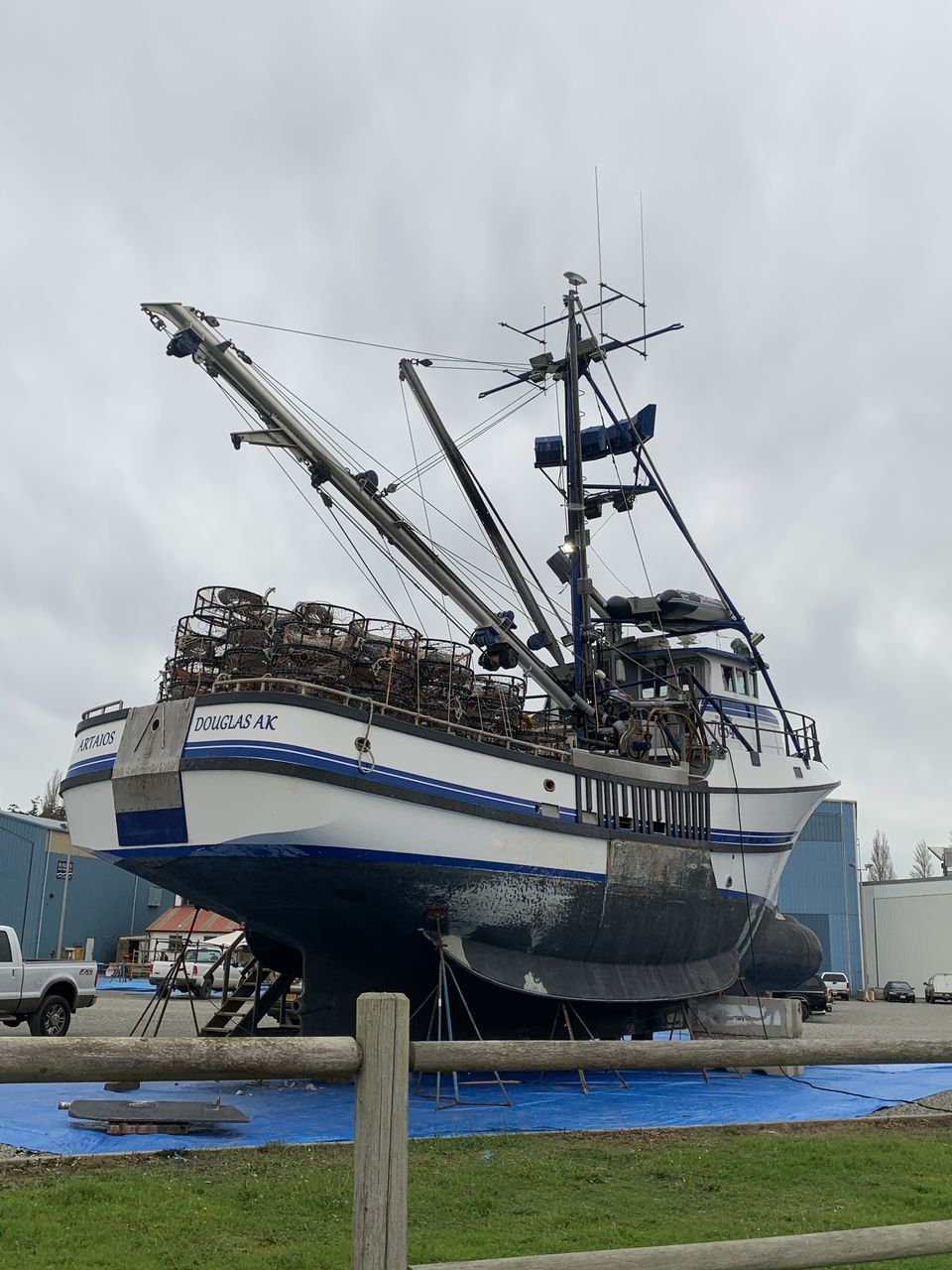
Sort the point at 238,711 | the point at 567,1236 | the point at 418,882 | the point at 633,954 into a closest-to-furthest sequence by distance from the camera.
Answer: the point at 567,1236 < the point at 238,711 < the point at 418,882 < the point at 633,954

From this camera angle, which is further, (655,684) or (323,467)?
(655,684)

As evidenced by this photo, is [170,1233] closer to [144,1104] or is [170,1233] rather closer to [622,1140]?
[144,1104]

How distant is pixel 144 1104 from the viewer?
34.6 feet

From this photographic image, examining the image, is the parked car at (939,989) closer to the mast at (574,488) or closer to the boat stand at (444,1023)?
the mast at (574,488)

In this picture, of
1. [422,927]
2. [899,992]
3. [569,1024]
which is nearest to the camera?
[422,927]

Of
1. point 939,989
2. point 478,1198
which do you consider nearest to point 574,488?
point 478,1198

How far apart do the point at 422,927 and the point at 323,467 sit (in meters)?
6.72

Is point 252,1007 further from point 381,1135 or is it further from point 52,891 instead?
point 52,891

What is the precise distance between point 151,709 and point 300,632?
208 centimetres

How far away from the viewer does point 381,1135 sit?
11.6 ft

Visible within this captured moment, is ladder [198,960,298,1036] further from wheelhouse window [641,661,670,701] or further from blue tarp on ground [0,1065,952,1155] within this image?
wheelhouse window [641,661,670,701]

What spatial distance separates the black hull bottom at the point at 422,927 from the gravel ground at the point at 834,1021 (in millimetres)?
4862

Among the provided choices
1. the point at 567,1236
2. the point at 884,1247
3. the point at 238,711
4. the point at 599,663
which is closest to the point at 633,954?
the point at 599,663

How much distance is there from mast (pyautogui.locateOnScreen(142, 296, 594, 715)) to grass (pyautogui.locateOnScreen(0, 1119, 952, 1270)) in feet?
28.9
